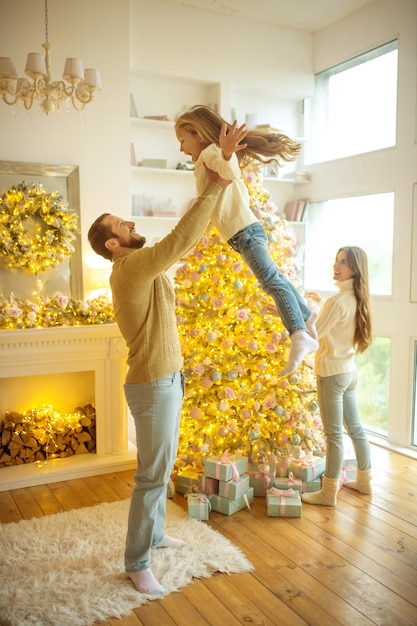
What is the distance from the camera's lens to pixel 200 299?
134 inches

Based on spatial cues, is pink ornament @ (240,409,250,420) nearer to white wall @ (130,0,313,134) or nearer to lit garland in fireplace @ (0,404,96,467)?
lit garland in fireplace @ (0,404,96,467)

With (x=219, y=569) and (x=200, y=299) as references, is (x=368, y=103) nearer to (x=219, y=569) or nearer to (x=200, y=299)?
(x=200, y=299)

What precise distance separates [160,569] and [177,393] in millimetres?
883

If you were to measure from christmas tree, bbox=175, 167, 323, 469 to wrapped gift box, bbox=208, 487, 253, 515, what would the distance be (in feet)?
0.92

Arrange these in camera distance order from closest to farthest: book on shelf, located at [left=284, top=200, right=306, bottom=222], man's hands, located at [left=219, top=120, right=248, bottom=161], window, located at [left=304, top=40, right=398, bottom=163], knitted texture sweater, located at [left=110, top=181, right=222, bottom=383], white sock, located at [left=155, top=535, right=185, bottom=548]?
man's hands, located at [left=219, top=120, right=248, bottom=161] < knitted texture sweater, located at [left=110, top=181, right=222, bottom=383] < white sock, located at [left=155, top=535, right=185, bottom=548] < window, located at [left=304, top=40, right=398, bottom=163] < book on shelf, located at [left=284, top=200, right=306, bottom=222]

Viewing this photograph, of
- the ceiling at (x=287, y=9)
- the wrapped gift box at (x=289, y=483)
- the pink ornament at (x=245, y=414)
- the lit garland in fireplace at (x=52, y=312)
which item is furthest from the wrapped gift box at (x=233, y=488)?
the ceiling at (x=287, y=9)

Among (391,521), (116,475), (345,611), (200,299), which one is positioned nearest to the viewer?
(345,611)

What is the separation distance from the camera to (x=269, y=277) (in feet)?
7.80

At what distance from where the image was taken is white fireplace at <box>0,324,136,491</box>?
3.77 m

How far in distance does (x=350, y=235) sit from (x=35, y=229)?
2.81m

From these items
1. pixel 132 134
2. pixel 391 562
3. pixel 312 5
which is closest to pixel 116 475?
pixel 391 562

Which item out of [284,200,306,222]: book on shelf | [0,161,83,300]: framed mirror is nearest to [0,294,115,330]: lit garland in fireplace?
[0,161,83,300]: framed mirror

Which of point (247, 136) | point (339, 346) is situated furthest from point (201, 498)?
point (247, 136)

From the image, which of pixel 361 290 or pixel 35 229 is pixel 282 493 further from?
pixel 35 229
